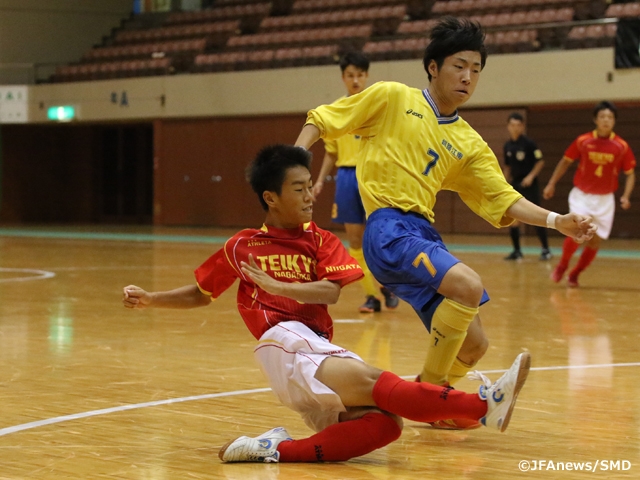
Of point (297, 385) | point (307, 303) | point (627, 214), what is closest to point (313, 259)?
point (307, 303)

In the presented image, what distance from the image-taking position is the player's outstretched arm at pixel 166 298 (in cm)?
380

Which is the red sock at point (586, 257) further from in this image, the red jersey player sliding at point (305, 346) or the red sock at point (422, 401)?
the red sock at point (422, 401)

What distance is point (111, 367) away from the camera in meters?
5.44

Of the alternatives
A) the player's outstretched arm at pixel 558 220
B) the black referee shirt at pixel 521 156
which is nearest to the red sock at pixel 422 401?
the player's outstretched arm at pixel 558 220

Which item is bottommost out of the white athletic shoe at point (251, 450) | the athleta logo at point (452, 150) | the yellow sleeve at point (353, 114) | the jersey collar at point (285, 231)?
the white athletic shoe at point (251, 450)

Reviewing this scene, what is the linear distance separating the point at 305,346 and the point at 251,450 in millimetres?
391

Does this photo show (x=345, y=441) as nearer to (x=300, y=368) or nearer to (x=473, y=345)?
(x=300, y=368)

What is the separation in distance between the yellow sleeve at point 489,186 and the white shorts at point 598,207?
6469mm

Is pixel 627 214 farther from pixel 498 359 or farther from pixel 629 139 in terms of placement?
pixel 498 359

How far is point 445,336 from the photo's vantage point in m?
3.95

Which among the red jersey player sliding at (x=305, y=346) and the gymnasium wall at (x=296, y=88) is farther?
the gymnasium wall at (x=296, y=88)

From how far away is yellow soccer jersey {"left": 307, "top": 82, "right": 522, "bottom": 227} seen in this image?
13.9 ft

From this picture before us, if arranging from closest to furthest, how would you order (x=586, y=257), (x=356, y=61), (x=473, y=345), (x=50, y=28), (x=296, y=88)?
(x=473, y=345), (x=356, y=61), (x=586, y=257), (x=296, y=88), (x=50, y=28)

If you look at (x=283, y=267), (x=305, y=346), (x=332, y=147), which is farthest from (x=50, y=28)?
(x=305, y=346)
